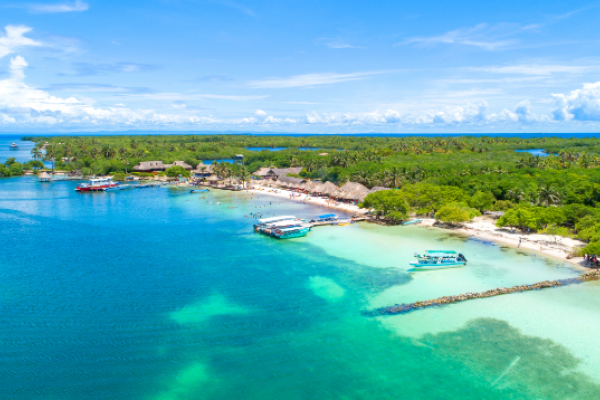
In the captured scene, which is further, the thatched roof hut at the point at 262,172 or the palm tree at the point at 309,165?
the thatched roof hut at the point at 262,172

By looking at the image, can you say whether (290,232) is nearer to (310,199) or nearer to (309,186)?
(310,199)

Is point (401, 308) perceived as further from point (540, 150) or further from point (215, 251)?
point (540, 150)

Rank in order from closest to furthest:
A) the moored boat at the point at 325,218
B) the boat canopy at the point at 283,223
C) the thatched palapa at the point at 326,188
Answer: the boat canopy at the point at 283,223
the moored boat at the point at 325,218
the thatched palapa at the point at 326,188

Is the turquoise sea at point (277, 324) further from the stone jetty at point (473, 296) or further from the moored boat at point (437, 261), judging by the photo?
the moored boat at point (437, 261)

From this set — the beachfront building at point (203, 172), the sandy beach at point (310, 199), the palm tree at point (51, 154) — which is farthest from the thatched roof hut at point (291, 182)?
the palm tree at point (51, 154)

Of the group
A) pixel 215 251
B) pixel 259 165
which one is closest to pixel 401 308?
pixel 215 251

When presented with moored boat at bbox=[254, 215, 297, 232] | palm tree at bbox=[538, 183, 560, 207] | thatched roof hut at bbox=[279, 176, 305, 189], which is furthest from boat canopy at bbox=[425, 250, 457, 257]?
thatched roof hut at bbox=[279, 176, 305, 189]

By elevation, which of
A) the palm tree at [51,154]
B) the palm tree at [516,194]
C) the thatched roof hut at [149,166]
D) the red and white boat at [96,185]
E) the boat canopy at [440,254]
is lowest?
the boat canopy at [440,254]

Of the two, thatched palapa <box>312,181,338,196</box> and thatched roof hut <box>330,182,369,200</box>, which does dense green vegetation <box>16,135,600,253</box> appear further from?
thatched roof hut <box>330,182,369,200</box>
